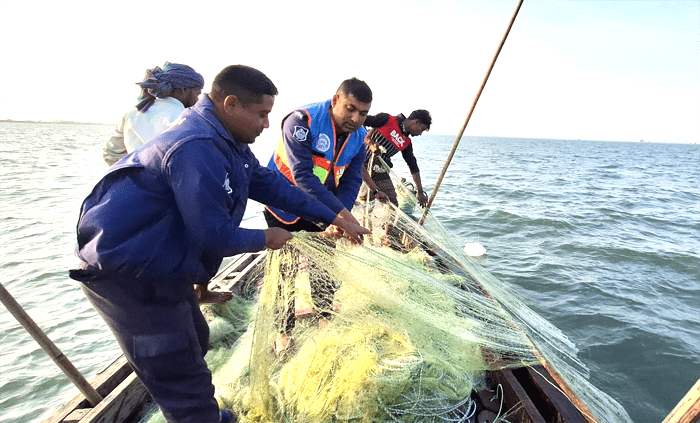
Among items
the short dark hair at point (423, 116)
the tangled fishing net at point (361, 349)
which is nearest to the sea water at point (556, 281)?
the tangled fishing net at point (361, 349)

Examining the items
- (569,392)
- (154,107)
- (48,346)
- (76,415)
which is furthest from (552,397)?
(154,107)

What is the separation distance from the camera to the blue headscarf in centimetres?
Result: 259

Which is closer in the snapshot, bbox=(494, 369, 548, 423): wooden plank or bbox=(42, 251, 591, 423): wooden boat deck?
bbox=(42, 251, 591, 423): wooden boat deck

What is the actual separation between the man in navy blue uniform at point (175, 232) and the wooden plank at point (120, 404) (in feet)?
2.34

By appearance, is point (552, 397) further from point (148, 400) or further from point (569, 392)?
point (148, 400)

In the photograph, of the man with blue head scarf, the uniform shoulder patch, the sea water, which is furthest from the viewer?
the sea water

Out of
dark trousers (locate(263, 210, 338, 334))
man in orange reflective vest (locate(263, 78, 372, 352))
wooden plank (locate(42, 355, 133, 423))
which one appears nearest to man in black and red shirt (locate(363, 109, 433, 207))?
man in orange reflective vest (locate(263, 78, 372, 352))

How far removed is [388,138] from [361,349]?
13.6ft

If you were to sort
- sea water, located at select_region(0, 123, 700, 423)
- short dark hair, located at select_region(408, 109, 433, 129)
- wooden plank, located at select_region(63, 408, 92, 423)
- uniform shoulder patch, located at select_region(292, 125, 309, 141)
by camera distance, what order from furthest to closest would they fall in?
short dark hair, located at select_region(408, 109, 433, 129), sea water, located at select_region(0, 123, 700, 423), uniform shoulder patch, located at select_region(292, 125, 309, 141), wooden plank, located at select_region(63, 408, 92, 423)

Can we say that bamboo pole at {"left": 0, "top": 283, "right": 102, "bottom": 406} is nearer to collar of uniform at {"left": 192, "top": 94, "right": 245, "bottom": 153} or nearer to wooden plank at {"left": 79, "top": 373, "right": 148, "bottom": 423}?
wooden plank at {"left": 79, "top": 373, "right": 148, "bottom": 423}

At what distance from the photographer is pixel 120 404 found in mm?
2219

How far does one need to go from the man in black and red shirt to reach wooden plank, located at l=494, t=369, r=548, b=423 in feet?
9.65

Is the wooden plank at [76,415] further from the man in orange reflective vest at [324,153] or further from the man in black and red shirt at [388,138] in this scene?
the man in black and red shirt at [388,138]

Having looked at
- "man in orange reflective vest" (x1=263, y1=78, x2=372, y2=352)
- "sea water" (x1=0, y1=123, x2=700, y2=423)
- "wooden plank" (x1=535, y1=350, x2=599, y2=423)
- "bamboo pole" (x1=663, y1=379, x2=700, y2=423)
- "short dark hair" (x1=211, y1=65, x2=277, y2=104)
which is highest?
"short dark hair" (x1=211, y1=65, x2=277, y2=104)
